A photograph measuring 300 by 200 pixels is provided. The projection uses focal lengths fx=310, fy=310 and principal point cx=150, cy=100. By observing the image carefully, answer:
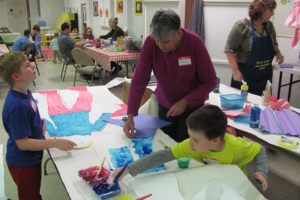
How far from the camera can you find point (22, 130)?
150 cm

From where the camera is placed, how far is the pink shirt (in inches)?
68.4

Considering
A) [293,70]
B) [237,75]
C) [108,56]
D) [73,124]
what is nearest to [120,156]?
[73,124]

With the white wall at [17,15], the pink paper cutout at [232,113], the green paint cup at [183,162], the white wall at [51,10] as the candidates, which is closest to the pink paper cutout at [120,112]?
the pink paper cutout at [232,113]

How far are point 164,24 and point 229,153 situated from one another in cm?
68

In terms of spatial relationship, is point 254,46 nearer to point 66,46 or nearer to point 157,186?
point 157,186

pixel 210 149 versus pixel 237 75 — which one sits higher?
pixel 237 75

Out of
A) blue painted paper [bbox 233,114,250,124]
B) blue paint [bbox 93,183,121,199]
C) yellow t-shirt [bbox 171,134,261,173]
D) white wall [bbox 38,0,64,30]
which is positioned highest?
white wall [bbox 38,0,64,30]

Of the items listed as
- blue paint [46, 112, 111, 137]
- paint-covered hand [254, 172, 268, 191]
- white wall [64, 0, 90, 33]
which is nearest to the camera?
paint-covered hand [254, 172, 268, 191]

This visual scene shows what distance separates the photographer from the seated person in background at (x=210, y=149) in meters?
1.24

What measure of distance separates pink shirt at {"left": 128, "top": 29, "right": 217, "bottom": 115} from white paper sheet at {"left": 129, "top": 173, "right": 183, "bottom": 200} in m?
0.57

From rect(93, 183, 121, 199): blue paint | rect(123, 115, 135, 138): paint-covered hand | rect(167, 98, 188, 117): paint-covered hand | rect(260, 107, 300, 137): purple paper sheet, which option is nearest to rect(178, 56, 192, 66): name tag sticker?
rect(167, 98, 188, 117): paint-covered hand

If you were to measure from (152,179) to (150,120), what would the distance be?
2.26 feet

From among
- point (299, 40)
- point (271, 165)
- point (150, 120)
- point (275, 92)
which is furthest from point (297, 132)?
point (275, 92)

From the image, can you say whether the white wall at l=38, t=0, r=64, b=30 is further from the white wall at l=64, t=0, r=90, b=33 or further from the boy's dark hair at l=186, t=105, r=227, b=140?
the boy's dark hair at l=186, t=105, r=227, b=140
